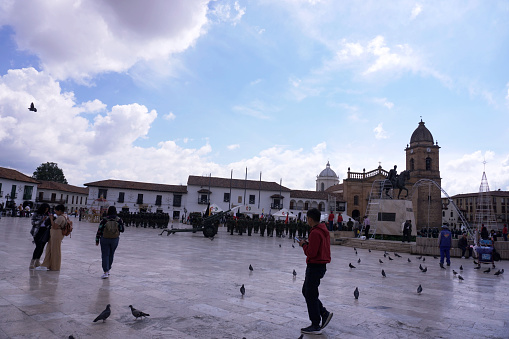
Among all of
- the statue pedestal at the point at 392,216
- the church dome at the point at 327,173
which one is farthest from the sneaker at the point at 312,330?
the church dome at the point at 327,173

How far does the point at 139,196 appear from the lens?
50656mm

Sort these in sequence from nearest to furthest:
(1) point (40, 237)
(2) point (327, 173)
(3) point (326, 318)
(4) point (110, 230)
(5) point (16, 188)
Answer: (3) point (326, 318) < (4) point (110, 230) < (1) point (40, 237) < (5) point (16, 188) < (2) point (327, 173)

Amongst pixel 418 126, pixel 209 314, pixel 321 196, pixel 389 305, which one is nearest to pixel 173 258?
pixel 209 314

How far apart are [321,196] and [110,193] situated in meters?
32.3

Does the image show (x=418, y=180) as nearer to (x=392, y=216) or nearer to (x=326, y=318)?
(x=392, y=216)

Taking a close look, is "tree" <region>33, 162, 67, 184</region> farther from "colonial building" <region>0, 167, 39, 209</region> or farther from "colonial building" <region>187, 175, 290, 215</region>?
"colonial building" <region>187, 175, 290, 215</region>

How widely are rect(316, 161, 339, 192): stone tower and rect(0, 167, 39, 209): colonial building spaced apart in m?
55.9

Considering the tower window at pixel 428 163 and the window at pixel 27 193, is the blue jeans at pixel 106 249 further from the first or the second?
the tower window at pixel 428 163

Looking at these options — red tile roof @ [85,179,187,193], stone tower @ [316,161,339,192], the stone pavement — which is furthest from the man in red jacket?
stone tower @ [316,161,339,192]

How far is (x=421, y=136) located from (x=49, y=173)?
73.2m

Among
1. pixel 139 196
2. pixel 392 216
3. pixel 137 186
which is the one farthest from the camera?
pixel 137 186

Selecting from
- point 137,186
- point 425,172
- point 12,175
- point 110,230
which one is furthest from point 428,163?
point 12,175

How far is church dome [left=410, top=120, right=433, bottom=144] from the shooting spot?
5247cm

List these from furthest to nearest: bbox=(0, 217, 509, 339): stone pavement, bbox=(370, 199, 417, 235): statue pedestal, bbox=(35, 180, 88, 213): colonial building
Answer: bbox=(35, 180, 88, 213): colonial building → bbox=(370, 199, 417, 235): statue pedestal → bbox=(0, 217, 509, 339): stone pavement
